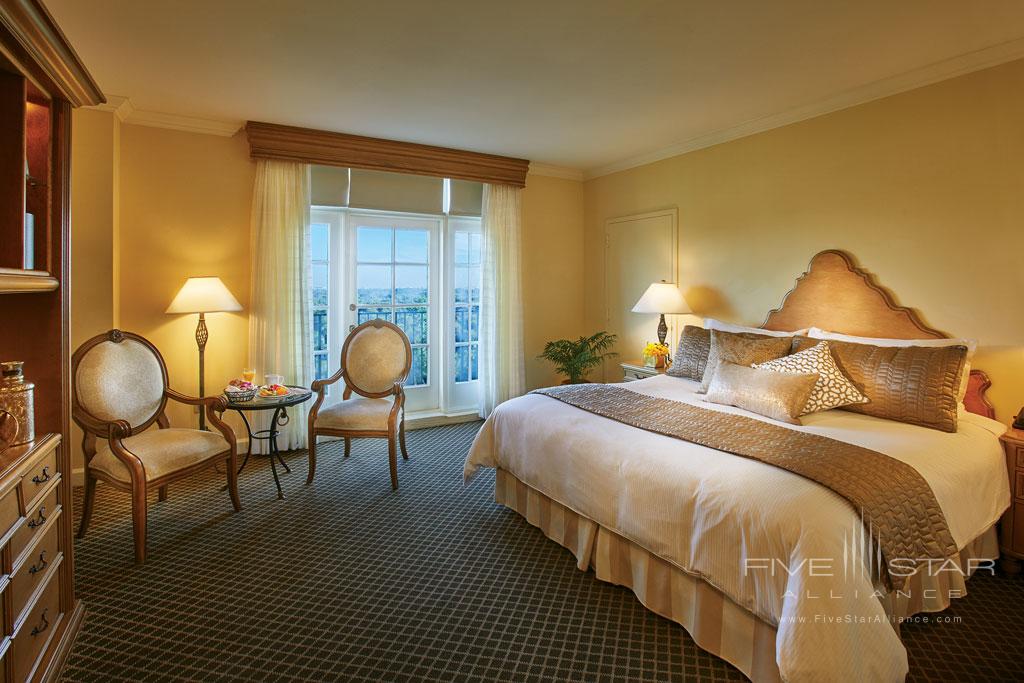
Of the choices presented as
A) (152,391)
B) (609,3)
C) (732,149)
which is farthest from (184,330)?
(732,149)

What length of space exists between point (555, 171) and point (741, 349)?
2.96m

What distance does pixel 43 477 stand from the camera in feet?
6.05

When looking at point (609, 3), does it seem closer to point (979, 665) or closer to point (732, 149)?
point (732, 149)

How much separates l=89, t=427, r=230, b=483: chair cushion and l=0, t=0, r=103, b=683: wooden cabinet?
2.25ft

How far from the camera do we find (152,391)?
3.09 metres

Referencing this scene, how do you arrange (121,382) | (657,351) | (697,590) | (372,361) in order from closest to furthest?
1. (697,590)
2. (121,382)
3. (372,361)
4. (657,351)

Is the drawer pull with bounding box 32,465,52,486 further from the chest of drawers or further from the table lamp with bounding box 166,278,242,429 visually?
the table lamp with bounding box 166,278,242,429

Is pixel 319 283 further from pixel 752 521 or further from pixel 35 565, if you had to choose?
pixel 752 521

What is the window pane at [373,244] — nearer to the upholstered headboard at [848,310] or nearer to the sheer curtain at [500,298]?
the sheer curtain at [500,298]

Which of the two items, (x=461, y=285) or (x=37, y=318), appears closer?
(x=37, y=318)

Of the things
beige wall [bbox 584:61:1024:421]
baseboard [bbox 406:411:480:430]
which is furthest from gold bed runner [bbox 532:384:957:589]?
baseboard [bbox 406:411:480:430]

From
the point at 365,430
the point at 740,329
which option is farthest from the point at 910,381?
the point at 365,430

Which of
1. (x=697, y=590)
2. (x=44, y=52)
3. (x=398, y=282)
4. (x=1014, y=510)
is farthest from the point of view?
(x=398, y=282)

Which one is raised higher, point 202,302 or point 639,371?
point 202,302
